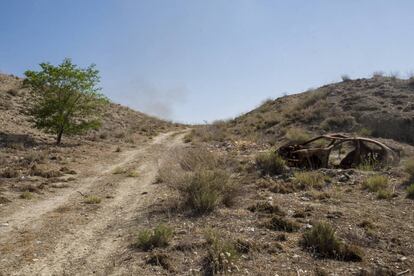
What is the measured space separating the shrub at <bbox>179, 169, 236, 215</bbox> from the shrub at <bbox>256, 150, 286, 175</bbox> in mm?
3188

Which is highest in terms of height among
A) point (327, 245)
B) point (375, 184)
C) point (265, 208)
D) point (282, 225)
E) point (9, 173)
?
point (9, 173)

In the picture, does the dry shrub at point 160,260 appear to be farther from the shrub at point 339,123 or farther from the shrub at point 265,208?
the shrub at point 339,123

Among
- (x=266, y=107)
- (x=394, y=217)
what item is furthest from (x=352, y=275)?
(x=266, y=107)

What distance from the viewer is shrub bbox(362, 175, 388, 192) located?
10039mm

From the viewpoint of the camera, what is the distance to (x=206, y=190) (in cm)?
871

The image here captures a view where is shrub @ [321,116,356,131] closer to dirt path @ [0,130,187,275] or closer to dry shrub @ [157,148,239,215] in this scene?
dirt path @ [0,130,187,275]

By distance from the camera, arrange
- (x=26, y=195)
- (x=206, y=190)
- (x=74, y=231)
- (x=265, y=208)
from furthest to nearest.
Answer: (x=26, y=195) < (x=206, y=190) < (x=265, y=208) < (x=74, y=231)

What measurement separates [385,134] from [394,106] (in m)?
3.68

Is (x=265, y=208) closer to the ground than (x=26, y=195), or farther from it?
closer to the ground

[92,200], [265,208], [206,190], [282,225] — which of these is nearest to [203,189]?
[206,190]

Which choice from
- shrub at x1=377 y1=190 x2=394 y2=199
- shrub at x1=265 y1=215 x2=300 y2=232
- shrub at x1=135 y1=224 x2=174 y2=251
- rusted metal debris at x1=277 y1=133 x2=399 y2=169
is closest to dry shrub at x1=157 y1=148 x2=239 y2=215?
shrub at x1=265 y1=215 x2=300 y2=232

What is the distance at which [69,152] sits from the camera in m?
18.8

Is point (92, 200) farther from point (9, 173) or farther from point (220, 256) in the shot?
point (220, 256)

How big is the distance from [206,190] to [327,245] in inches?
118
